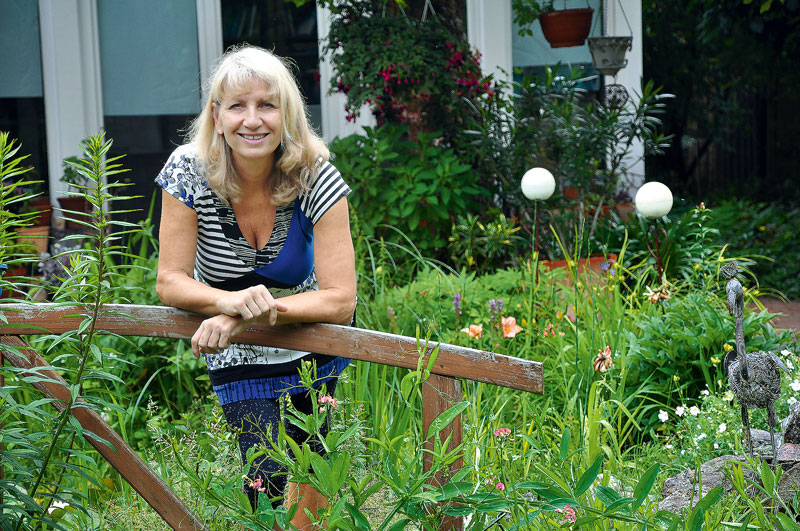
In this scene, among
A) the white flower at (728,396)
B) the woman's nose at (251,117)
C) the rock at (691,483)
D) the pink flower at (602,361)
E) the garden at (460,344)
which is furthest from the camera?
the pink flower at (602,361)

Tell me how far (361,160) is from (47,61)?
6.81ft

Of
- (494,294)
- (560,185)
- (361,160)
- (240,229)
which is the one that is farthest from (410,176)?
(240,229)

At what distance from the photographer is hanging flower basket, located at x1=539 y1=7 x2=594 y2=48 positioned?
6.00m

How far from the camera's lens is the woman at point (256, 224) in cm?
207

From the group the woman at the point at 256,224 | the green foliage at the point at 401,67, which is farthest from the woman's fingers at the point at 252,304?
the green foliage at the point at 401,67

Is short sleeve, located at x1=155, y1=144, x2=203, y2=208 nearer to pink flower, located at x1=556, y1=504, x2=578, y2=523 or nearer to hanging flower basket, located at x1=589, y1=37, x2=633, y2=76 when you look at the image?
pink flower, located at x1=556, y1=504, x2=578, y2=523

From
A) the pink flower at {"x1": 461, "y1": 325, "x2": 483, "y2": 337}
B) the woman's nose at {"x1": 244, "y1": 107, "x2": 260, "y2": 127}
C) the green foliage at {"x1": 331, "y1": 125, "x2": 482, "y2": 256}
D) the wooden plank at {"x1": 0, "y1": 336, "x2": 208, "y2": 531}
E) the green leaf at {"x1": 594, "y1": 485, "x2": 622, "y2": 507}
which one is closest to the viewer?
the green leaf at {"x1": 594, "y1": 485, "x2": 622, "y2": 507}

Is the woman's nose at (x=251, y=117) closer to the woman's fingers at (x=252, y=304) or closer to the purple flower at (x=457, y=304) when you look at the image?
the woman's fingers at (x=252, y=304)

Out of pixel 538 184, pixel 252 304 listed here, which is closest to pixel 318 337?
pixel 252 304

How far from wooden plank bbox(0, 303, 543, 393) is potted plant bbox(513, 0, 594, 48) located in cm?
471

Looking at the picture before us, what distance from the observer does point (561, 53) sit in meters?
6.36

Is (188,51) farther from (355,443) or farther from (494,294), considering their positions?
(355,443)

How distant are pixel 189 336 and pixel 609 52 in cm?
477

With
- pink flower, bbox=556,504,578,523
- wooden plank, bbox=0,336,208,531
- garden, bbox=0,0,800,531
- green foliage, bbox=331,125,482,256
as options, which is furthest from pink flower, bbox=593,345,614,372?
green foliage, bbox=331,125,482,256
